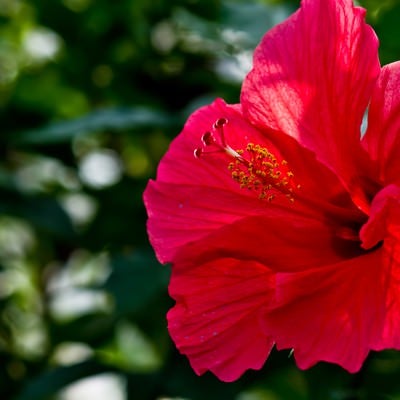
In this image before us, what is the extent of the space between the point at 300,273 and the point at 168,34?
1.36 meters

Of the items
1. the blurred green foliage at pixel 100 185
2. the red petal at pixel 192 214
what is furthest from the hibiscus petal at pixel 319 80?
the blurred green foliage at pixel 100 185

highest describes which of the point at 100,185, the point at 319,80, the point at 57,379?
the point at 319,80

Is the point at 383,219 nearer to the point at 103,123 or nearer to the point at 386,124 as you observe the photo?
the point at 386,124

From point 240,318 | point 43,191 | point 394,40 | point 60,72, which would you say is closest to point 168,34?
point 60,72

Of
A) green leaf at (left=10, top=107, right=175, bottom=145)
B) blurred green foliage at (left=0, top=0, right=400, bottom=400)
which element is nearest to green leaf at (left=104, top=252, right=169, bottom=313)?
blurred green foliage at (left=0, top=0, right=400, bottom=400)

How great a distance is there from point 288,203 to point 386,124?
0.17m

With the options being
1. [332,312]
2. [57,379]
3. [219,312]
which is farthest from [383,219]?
[57,379]

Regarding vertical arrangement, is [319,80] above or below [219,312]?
above

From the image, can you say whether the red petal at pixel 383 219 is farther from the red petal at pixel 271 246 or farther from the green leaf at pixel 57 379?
the green leaf at pixel 57 379

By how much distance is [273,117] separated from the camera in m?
1.19

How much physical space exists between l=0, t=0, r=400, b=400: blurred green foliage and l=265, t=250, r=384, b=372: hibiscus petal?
0.62 metres

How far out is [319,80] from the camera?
1152 millimetres

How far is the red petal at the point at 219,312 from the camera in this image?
1.13 metres

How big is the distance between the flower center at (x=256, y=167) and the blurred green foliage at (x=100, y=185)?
0.50 meters
